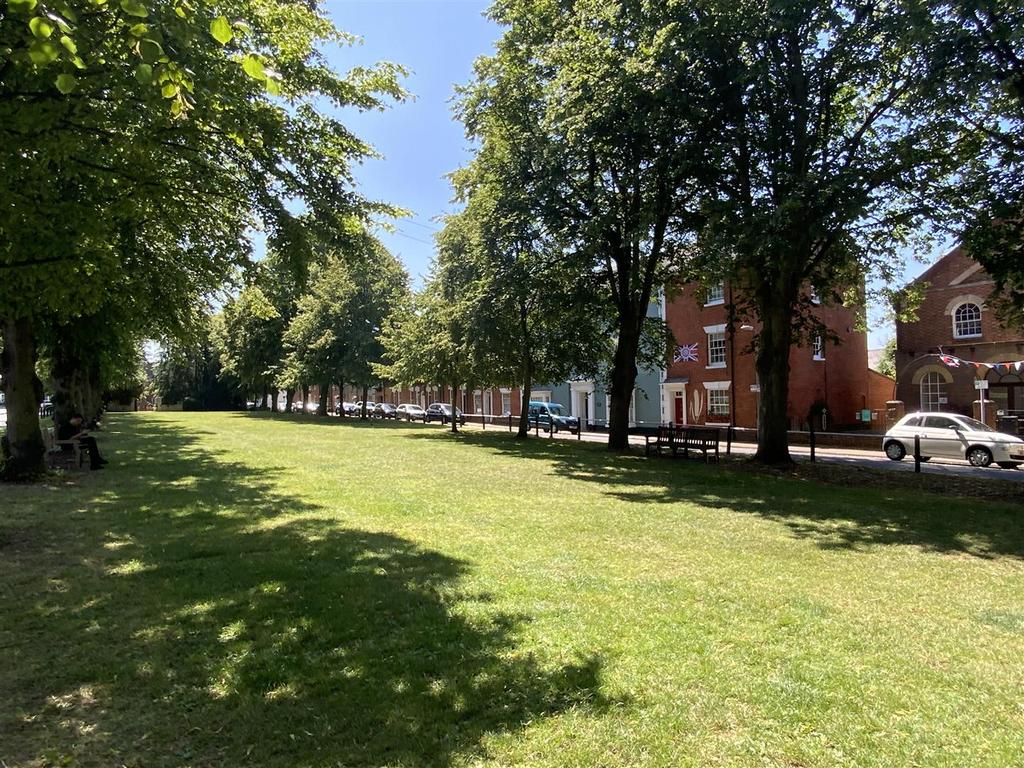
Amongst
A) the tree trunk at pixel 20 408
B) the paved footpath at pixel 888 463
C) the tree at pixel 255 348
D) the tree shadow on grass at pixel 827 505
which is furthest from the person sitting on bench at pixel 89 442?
the tree at pixel 255 348

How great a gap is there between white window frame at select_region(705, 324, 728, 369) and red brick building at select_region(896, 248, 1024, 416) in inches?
327

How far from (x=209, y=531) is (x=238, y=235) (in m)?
6.44

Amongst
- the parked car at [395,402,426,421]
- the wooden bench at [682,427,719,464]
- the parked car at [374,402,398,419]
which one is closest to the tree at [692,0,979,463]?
the wooden bench at [682,427,719,464]

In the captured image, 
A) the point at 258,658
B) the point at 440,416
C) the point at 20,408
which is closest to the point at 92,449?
the point at 20,408

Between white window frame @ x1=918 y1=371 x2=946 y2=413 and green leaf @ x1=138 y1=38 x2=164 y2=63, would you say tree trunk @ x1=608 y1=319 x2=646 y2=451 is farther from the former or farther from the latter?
green leaf @ x1=138 y1=38 x2=164 y2=63

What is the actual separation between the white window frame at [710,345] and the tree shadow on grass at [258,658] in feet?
103

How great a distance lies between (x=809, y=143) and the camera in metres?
14.9

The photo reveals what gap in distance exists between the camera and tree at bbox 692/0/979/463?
1255cm

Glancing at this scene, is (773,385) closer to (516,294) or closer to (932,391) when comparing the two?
(516,294)

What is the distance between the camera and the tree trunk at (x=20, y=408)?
498 inches

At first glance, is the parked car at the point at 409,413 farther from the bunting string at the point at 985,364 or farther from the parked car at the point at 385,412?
the bunting string at the point at 985,364

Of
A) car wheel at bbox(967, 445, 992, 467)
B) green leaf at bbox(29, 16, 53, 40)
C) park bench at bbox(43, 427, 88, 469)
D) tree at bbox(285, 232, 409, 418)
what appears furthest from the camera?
tree at bbox(285, 232, 409, 418)

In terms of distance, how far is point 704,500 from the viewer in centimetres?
1143

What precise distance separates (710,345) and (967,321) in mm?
12049
